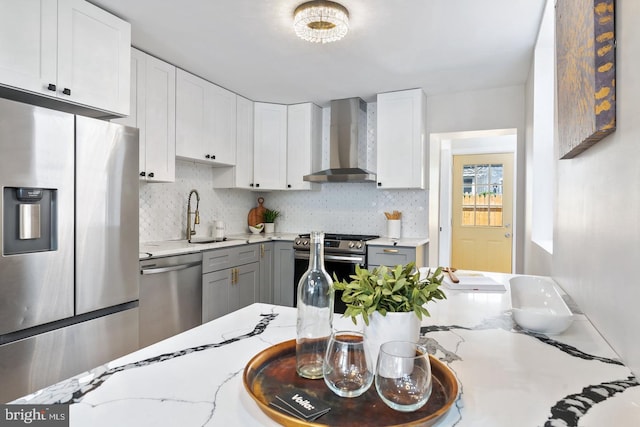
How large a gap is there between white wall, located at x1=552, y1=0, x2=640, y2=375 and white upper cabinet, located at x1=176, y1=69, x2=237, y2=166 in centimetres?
289

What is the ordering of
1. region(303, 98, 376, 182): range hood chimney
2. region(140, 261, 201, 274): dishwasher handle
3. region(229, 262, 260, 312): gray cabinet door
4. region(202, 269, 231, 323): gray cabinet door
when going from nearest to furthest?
region(140, 261, 201, 274): dishwasher handle < region(202, 269, 231, 323): gray cabinet door < region(229, 262, 260, 312): gray cabinet door < region(303, 98, 376, 182): range hood chimney

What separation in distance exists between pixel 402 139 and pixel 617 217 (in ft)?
9.52

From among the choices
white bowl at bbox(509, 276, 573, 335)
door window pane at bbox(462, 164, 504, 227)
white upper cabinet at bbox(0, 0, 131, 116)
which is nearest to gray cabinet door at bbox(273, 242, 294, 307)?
white upper cabinet at bbox(0, 0, 131, 116)

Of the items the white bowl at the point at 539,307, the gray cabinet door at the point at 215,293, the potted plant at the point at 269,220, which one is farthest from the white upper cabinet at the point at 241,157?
the white bowl at the point at 539,307

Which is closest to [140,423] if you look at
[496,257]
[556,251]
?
[556,251]

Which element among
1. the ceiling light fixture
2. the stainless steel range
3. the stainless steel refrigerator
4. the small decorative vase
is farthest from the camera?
the stainless steel range

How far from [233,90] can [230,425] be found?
3653 mm

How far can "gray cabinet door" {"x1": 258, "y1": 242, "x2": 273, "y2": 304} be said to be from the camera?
3.92 meters

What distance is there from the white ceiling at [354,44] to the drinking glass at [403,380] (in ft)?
6.88

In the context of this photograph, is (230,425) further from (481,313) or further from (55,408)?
(481,313)

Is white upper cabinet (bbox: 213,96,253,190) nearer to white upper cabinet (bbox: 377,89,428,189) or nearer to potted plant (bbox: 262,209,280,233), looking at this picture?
potted plant (bbox: 262,209,280,233)

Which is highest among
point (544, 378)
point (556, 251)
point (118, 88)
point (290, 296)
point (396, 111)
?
point (396, 111)

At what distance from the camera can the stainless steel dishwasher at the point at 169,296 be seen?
258cm

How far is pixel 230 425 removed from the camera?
0.60 meters
